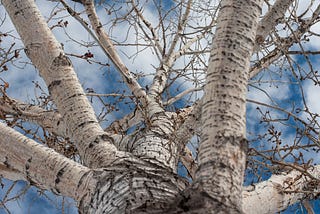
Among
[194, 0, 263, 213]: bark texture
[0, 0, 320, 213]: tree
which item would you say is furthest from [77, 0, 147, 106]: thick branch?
[194, 0, 263, 213]: bark texture

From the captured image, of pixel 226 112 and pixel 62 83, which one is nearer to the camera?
pixel 226 112

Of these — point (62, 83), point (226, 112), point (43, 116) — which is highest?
point (43, 116)

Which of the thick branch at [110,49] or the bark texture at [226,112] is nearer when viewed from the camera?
the bark texture at [226,112]

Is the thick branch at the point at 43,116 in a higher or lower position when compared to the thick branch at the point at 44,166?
higher

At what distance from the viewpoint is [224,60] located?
1.69 m

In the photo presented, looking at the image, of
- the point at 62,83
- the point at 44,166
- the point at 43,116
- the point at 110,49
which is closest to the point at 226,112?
the point at 44,166

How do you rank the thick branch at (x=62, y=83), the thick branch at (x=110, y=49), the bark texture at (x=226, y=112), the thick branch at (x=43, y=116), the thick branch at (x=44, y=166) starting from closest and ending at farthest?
1. the bark texture at (x=226, y=112)
2. the thick branch at (x=44, y=166)
3. the thick branch at (x=62, y=83)
4. the thick branch at (x=110, y=49)
5. the thick branch at (x=43, y=116)

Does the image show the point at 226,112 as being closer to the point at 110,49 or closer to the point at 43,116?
the point at 110,49

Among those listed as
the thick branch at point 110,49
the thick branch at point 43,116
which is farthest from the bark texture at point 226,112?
the thick branch at point 43,116

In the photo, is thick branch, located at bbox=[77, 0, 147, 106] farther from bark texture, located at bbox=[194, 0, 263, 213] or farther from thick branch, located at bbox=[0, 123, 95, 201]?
bark texture, located at bbox=[194, 0, 263, 213]

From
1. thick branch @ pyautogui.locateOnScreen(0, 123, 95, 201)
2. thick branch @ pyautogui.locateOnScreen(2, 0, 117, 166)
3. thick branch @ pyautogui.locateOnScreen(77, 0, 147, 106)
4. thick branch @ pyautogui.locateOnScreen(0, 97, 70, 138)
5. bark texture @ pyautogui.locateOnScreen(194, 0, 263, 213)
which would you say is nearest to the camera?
bark texture @ pyautogui.locateOnScreen(194, 0, 263, 213)

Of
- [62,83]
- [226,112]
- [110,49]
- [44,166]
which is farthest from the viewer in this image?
[110,49]

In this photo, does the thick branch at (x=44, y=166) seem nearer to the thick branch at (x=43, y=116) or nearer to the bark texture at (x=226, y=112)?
the bark texture at (x=226, y=112)

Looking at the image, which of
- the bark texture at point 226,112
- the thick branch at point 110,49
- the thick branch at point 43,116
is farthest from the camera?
the thick branch at point 43,116
